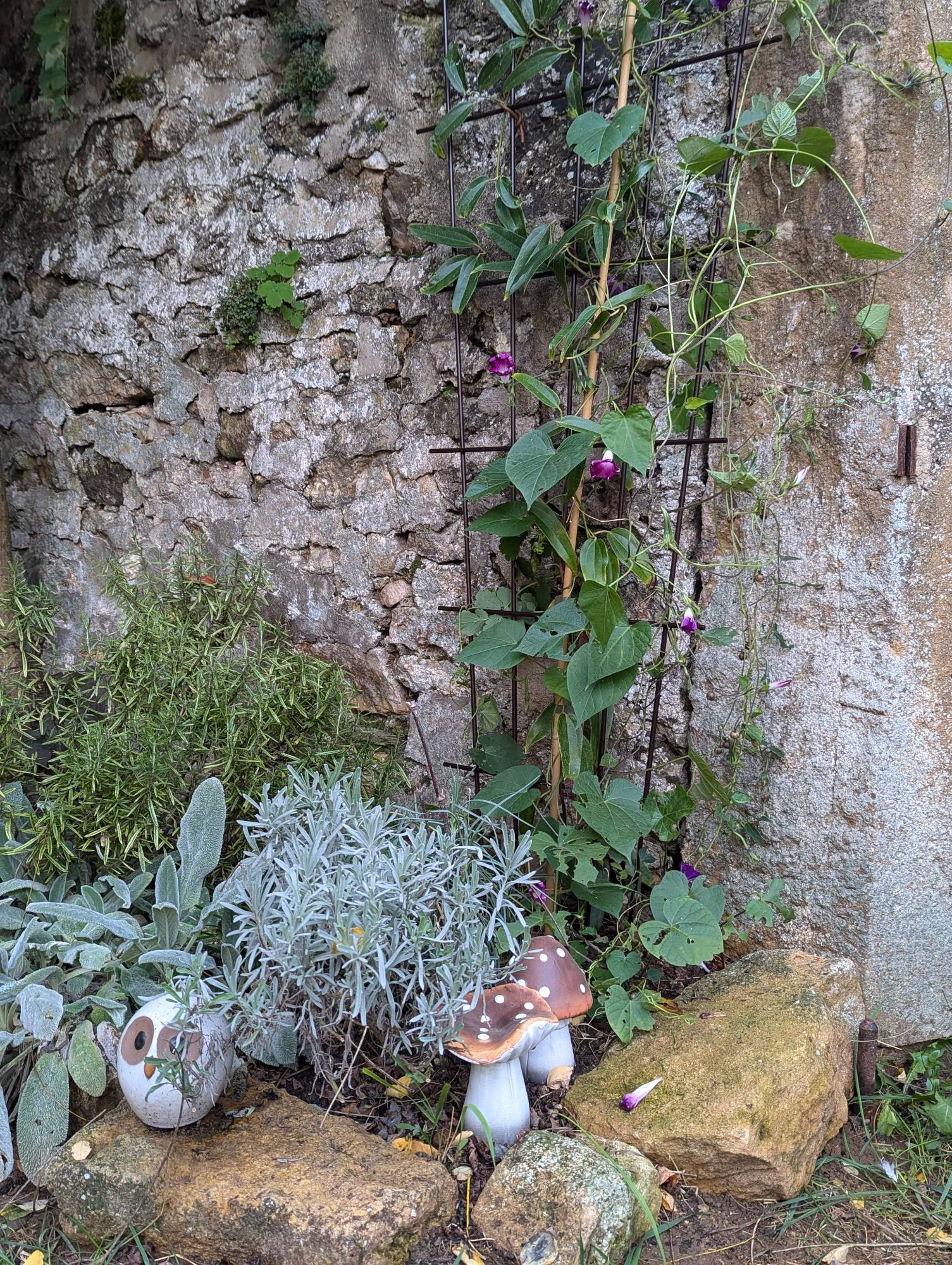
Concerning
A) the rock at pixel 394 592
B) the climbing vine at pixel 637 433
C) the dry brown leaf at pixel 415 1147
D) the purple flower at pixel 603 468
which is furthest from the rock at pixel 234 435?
the dry brown leaf at pixel 415 1147

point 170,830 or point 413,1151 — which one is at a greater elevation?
point 170,830

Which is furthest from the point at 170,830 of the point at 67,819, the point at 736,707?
the point at 736,707

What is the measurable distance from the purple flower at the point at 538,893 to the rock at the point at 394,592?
898 mm

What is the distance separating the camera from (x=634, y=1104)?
1654mm

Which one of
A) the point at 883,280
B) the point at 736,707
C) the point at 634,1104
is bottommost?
Result: the point at 634,1104

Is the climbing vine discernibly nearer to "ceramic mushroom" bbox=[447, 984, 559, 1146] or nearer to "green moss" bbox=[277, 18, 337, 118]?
"ceramic mushroom" bbox=[447, 984, 559, 1146]

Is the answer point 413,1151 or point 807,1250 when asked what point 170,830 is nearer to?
point 413,1151

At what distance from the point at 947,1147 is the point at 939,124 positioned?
199 centimetres

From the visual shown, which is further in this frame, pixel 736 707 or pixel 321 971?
pixel 736 707

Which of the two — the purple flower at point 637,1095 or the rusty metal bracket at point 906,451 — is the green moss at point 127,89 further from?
the purple flower at point 637,1095

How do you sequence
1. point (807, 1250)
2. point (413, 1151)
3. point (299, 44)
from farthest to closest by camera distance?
point (299, 44) < point (413, 1151) < point (807, 1250)

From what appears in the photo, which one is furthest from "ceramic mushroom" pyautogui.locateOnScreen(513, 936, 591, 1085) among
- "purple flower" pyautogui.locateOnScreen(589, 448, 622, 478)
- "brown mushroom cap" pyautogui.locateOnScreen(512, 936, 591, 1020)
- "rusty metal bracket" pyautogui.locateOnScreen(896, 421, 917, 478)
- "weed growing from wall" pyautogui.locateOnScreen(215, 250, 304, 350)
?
"weed growing from wall" pyautogui.locateOnScreen(215, 250, 304, 350)

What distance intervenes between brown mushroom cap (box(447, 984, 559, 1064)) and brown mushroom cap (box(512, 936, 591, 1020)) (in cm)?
3

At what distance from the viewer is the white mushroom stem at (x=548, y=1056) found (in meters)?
1.79
